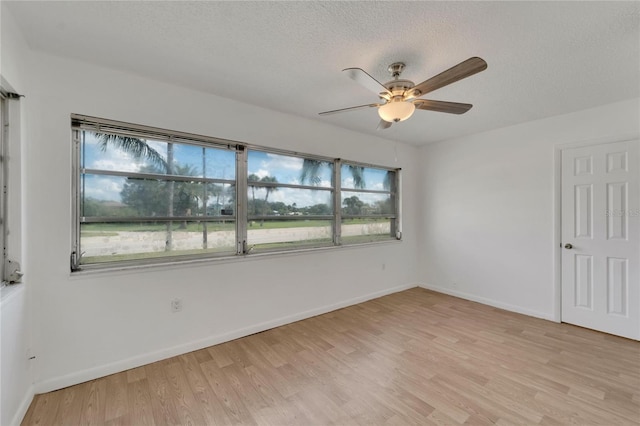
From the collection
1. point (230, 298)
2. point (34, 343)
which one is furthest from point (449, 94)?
point (34, 343)

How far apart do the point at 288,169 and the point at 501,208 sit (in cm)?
314

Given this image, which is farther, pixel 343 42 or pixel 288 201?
pixel 288 201

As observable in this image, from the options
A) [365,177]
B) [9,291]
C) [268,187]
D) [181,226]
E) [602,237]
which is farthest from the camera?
[365,177]

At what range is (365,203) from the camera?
4258 mm

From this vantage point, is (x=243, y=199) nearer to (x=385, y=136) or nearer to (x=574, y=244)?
(x=385, y=136)

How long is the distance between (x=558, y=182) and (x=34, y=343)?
5.52m

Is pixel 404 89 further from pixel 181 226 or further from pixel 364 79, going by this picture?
pixel 181 226

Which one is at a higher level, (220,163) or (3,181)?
(220,163)

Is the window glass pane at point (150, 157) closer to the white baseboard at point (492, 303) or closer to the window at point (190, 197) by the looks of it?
the window at point (190, 197)

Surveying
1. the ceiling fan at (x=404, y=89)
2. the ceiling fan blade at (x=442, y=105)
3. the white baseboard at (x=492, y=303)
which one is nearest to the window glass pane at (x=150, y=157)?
the ceiling fan at (x=404, y=89)

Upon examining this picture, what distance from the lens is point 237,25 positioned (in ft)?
5.57

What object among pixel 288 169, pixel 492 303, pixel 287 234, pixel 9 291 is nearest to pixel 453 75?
pixel 288 169

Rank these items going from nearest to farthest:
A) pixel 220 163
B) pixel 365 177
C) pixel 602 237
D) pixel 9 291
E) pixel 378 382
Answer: pixel 9 291 → pixel 378 382 → pixel 220 163 → pixel 602 237 → pixel 365 177

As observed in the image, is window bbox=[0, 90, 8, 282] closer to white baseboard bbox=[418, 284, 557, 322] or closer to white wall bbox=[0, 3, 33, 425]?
white wall bbox=[0, 3, 33, 425]
